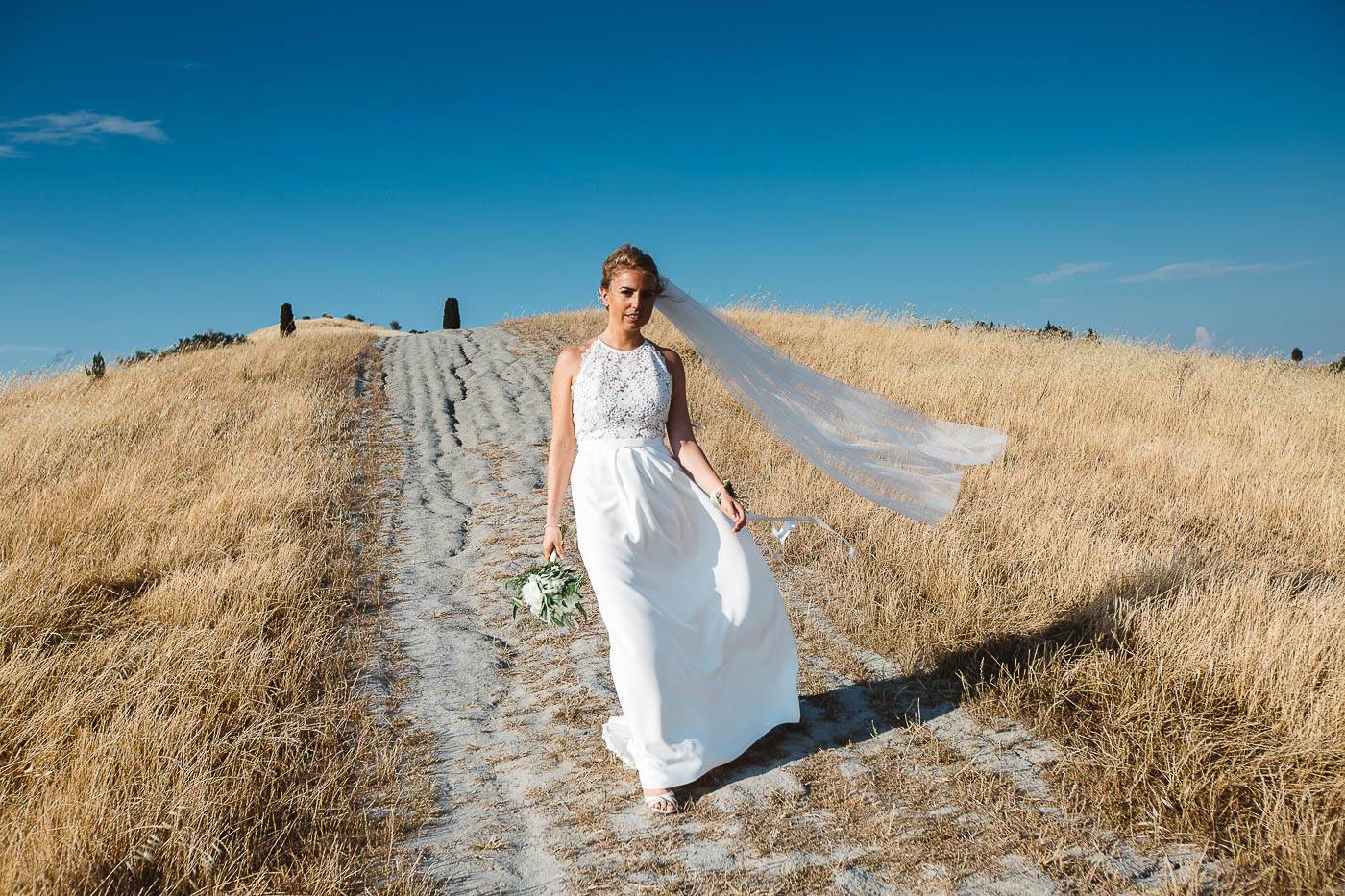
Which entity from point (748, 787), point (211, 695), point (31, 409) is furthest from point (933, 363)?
point (31, 409)

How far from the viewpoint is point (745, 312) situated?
2042 cm

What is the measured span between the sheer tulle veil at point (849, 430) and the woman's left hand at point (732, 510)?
1004 millimetres

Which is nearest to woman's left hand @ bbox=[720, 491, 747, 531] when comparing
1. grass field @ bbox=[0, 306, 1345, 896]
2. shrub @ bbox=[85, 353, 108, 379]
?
grass field @ bbox=[0, 306, 1345, 896]

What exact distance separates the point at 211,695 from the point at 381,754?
3.47 ft

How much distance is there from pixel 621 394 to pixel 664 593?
→ 1019mm

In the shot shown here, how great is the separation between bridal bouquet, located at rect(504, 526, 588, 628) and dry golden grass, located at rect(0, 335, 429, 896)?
1.04 meters

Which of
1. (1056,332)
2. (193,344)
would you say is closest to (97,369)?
(193,344)

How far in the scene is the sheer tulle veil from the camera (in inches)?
186

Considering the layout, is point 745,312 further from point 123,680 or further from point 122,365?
point 123,680

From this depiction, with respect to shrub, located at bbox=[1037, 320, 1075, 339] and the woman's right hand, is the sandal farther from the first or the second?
shrub, located at bbox=[1037, 320, 1075, 339]

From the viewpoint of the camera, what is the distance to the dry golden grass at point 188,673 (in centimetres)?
296

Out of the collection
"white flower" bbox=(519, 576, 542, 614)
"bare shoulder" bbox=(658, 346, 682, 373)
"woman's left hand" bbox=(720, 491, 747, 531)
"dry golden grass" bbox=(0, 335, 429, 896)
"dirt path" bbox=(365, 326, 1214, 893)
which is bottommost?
"dirt path" bbox=(365, 326, 1214, 893)

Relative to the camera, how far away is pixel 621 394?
12.5 feet

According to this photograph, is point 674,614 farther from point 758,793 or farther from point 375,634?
point 375,634
